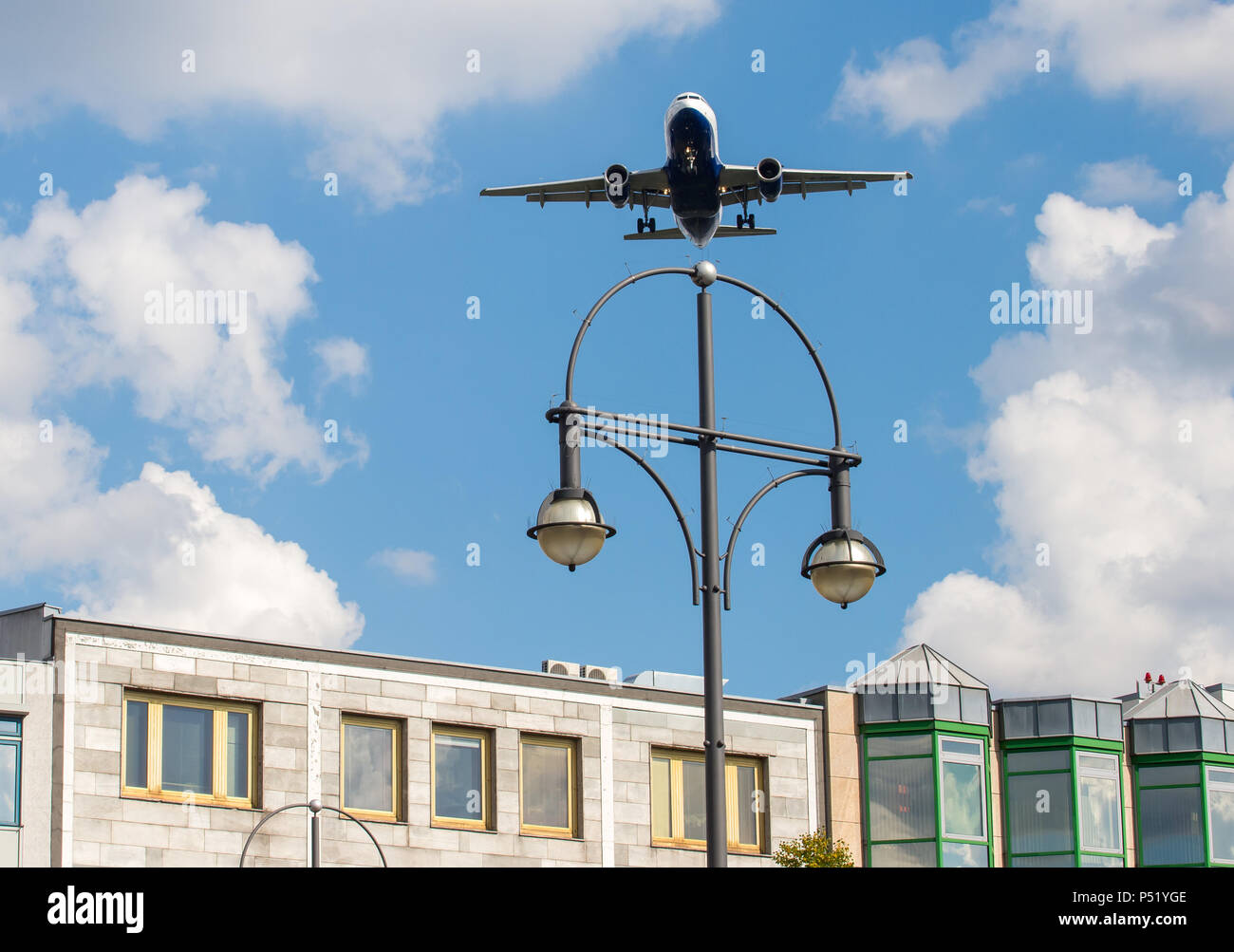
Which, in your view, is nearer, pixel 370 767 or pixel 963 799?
pixel 370 767

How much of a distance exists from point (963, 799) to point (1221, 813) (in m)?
6.69

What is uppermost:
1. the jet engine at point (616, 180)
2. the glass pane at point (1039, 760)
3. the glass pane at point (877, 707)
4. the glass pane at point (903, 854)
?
the jet engine at point (616, 180)

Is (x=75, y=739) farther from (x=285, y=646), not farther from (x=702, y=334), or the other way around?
(x=702, y=334)

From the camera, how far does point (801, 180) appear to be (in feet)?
169

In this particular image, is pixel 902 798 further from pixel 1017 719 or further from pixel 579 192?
pixel 579 192

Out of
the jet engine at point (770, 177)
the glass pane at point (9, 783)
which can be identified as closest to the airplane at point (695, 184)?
the jet engine at point (770, 177)

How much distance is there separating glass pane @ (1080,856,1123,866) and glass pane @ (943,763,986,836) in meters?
2.32

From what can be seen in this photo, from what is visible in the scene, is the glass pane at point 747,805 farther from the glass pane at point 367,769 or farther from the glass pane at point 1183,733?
the glass pane at point 1183,733

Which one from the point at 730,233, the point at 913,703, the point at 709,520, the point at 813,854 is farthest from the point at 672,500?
the point at 730,233

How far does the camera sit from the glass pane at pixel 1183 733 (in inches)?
1684

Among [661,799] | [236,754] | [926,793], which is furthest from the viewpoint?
[926,793]

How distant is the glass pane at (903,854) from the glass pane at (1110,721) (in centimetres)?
528
